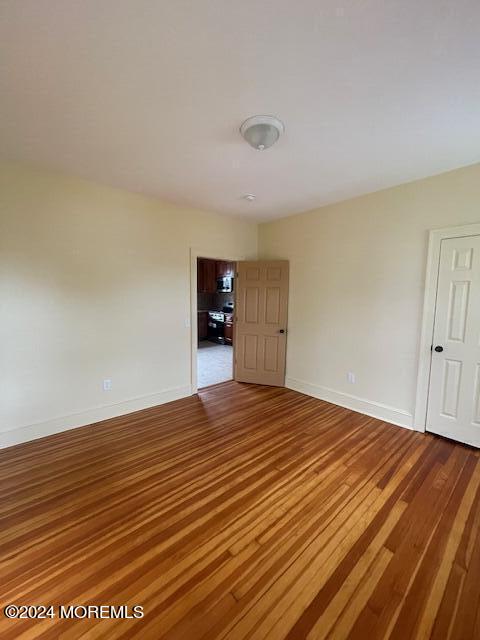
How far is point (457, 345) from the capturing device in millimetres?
2545

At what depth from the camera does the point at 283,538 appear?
1.56 metres

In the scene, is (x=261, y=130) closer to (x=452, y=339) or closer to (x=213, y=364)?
(x=452, y=339)

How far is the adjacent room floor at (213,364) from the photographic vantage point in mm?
4449

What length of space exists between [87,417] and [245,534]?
2.17m

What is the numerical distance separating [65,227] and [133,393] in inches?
78.4

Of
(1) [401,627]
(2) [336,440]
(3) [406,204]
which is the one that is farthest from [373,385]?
(1) [401,627]

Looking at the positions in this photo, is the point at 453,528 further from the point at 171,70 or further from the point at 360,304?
the point at 171,70

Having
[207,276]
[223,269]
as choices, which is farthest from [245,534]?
[207,276]

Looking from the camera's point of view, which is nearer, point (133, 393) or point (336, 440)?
point (336, 440)

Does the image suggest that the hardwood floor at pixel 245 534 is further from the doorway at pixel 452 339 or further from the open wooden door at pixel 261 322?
the open wooden door at pixel 261 322

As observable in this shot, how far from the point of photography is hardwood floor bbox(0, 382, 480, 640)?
1188 mm

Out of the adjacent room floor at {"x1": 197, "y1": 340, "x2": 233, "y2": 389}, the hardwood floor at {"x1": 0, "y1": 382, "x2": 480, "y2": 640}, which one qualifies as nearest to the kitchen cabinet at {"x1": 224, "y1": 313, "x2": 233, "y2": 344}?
the adjacent room floor at {"x1": 197, "y1": 340, "x2": 233, "y2": 389}

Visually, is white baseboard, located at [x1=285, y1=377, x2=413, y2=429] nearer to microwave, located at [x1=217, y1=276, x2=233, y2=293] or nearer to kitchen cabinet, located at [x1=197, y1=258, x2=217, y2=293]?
microwave, located at [x1=217, y1=276, x2=233, y2=293]

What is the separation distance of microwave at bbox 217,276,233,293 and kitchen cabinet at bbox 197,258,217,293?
18 centimetres
